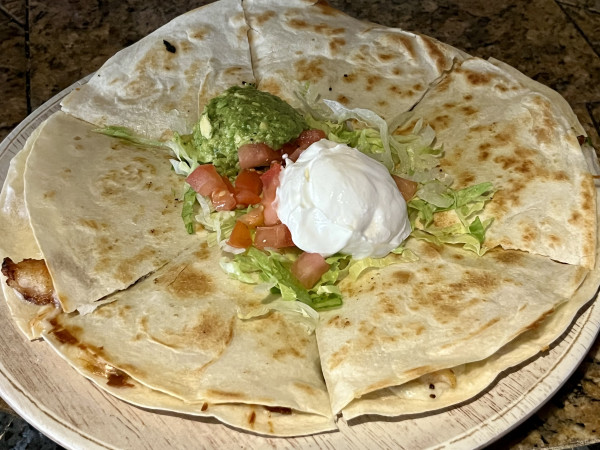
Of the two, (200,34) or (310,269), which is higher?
(200,34)

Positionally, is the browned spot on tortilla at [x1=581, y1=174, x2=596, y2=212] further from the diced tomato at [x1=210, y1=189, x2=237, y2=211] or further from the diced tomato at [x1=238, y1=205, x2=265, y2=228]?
the diced tomato at [x1=210, y1=189, x2=237, y2=211]

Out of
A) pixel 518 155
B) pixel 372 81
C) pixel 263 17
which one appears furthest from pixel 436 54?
pixel 263 17

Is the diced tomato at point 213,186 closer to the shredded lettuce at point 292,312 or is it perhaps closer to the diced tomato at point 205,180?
the diced tomato at point 205,180

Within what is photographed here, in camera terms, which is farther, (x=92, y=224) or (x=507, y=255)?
(x=92, y=224)

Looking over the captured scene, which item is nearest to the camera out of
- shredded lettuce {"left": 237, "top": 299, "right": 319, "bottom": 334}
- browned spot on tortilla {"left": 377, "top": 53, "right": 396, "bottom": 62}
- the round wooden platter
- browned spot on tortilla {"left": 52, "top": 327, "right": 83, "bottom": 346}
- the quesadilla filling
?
the round wooden platter

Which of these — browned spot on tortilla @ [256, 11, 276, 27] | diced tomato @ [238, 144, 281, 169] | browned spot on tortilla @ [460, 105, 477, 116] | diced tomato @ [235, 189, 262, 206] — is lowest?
browned spot on tortilla @ [460, 105, 477, 116]

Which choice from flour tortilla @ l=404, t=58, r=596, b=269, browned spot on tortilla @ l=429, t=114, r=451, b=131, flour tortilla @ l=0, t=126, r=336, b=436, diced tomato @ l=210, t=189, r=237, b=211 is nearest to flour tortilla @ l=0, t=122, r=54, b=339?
flour tortilla @ l=0, t=126, r=336, b=436

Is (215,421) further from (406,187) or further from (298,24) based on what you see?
(298,24)
